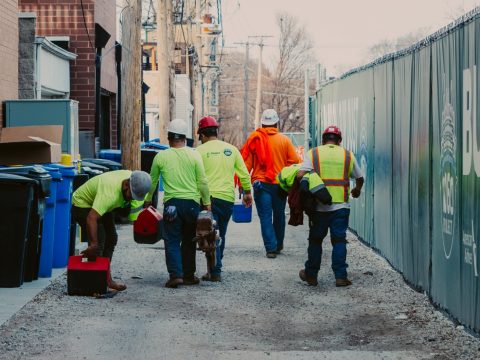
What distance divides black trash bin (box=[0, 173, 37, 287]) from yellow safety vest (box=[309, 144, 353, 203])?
9.82 ft

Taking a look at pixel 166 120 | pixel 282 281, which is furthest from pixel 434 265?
pixel 166 120

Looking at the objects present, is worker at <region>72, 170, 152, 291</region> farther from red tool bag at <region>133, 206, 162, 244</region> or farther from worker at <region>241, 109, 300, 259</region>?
worker at <region>241, 109, 300, 259</region>

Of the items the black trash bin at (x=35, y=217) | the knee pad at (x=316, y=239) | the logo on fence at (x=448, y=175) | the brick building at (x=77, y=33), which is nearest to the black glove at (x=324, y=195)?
the knee pad at (x=316, y=239)

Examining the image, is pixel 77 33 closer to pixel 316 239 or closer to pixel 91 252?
pixel 316 239

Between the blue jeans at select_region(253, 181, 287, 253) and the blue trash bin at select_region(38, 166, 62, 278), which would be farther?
the blue jeans at select_region(253, 181, 287, 253)

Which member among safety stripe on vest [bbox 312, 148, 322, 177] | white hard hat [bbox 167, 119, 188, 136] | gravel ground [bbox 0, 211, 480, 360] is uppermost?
white hard hat [bbox 167, 119, 188, 136]

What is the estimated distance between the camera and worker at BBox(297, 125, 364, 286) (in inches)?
456

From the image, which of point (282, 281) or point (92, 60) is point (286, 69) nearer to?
point (92, 60)

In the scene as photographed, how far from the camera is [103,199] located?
33.4 feet

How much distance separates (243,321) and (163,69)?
1762 cm

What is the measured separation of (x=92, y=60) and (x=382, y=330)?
1547cm

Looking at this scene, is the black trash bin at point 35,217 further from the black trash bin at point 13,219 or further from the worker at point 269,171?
the worker at point 269,171

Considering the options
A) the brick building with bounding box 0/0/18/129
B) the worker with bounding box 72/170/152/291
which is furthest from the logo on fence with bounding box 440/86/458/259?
the brick building with bounding box 0/0/18/129

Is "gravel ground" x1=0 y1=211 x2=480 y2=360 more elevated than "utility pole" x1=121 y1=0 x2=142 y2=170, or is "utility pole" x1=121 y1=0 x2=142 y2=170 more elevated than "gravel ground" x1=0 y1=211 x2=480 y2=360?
"utility pole" x1=121 y1=0 x2=142 y2=170
